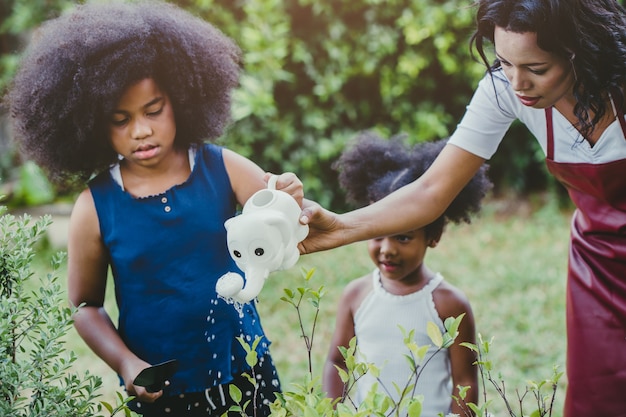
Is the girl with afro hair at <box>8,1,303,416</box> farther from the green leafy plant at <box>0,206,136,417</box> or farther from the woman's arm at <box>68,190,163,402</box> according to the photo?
the green leafy plant at <box>0,206,136,417</box>

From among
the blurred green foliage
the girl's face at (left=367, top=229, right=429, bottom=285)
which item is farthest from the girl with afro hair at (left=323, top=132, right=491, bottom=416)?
the blurred green foliage

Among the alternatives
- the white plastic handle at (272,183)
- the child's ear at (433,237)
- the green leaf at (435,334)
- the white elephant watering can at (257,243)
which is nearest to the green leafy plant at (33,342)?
the white elephant watering can at (257,243)

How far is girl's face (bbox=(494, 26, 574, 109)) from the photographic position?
1.90m

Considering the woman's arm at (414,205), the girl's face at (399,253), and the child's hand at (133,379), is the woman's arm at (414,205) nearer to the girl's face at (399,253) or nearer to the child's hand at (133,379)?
the girl's face at (399,253)

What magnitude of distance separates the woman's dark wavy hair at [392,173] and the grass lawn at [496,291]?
679 mm

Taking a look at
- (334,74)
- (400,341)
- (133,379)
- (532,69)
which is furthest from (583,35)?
(334,74)

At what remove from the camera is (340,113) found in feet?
22.0

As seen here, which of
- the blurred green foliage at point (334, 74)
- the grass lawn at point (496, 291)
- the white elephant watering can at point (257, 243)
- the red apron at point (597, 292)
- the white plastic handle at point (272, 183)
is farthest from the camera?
the blurred green foliage at point (334, 74)

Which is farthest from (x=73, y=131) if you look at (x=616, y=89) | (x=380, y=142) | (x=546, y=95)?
(x=616, y=89)

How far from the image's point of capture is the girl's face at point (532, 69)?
190cm

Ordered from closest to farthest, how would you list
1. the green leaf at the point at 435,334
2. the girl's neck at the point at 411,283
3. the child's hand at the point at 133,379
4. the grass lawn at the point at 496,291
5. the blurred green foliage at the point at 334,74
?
the green leaf at the point at 435,334 < the child's hand at the point at 133,379 < the girl's neck at the point at 411,283 < the grass lawn at the point at 496,291 < the blurred green foliage at the point at 334,74

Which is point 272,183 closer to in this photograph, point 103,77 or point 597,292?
point 103,77

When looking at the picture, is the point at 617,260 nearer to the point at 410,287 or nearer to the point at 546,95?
the point at 546,95

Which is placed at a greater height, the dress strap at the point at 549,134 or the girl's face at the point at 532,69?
the girl's face at the point at 532,69
